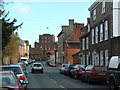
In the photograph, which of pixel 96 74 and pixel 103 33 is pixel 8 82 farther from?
pixel 103 33

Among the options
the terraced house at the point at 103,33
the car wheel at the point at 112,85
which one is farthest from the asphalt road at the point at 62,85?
the terraced house at the point at 103,33

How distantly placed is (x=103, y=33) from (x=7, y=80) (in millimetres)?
30237

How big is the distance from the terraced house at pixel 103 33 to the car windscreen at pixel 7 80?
23.4 meters

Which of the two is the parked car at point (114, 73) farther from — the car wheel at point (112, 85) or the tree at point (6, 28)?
the tree at point (6, 28)

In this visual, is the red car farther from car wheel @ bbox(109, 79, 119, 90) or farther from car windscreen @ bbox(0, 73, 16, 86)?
car wheel @ bbox(109, 79, 119, 90)

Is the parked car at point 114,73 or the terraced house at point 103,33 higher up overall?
the terraced house at point 103,33

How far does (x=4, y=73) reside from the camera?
1281 centimetres

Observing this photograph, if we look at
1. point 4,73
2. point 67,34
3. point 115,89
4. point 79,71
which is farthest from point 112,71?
point 67,34

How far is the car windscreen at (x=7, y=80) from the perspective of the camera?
468 inches

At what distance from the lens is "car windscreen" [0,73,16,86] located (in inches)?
468

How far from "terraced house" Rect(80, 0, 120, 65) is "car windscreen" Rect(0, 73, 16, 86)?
76.6ft

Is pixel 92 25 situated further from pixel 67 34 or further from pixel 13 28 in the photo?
pixel 67 34

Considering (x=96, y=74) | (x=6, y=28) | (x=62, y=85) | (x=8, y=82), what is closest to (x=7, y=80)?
(x=8, y=82)

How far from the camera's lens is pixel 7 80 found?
12211 mm
